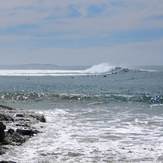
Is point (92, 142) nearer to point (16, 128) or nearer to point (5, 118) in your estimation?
point (16, 128)

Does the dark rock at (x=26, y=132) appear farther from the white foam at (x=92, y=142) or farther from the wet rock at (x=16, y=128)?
the white foam at (x=92, y=142)

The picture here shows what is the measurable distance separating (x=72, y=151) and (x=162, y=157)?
230 inches

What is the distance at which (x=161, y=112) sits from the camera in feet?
170

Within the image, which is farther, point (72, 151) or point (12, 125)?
point (12, 125)

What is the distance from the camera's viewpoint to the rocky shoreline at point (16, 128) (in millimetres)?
30469

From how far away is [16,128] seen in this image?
119ft

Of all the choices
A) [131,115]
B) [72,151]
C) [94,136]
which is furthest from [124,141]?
[131,115]

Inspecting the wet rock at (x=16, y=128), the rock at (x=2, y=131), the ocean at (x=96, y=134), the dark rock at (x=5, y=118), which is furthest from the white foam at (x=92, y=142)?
the dark rock at (x=5, y=118)

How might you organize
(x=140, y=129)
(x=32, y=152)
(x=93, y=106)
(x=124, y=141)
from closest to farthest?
(x=32, y=152)
(x=124, y=141)
(x=140, y=129)
(x=93, y=106)

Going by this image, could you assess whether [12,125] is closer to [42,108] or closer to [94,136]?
[94,136]

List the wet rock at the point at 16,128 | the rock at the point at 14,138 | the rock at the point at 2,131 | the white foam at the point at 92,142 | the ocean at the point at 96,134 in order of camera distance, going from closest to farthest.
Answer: the white foam at the point at 92,142, the ocean at the point at 96,134, the rock at the point at 2,131, the wet rock at the point at 16,128, the rock at the point at 14,138

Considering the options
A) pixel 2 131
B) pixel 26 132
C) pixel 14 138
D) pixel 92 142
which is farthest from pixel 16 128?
pixel 92 142

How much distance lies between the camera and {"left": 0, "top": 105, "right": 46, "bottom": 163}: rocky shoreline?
30469 millimetres

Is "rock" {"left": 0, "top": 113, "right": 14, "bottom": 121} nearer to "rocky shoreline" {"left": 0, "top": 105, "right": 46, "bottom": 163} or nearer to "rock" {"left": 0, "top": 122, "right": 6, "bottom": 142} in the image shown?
"rocky shoreline" {"left": 0, "top": 105, "right": 46, "bottom": 163}
